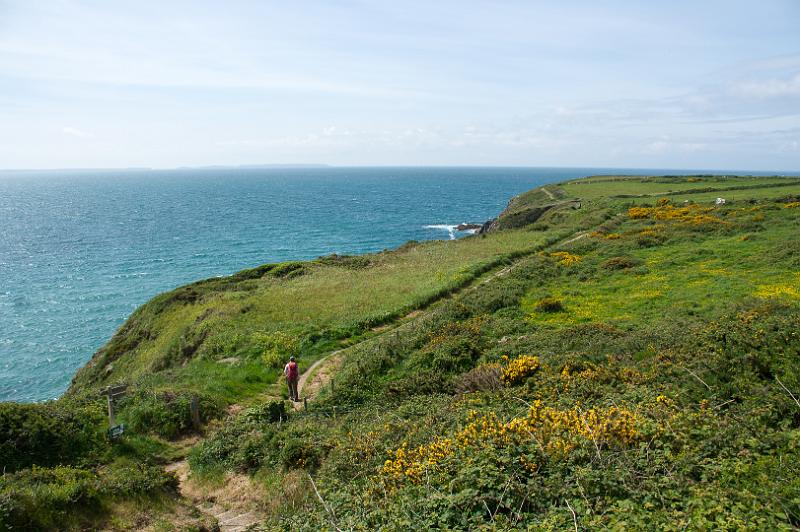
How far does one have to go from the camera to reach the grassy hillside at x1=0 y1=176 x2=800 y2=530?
805 cm

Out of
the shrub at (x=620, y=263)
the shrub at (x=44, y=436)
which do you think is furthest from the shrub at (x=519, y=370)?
the shrub at (x=620, y=263)

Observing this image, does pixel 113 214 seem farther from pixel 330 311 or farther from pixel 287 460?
pixel 287 460

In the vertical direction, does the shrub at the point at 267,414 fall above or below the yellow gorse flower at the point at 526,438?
below

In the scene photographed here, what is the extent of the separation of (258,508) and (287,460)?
1434 millimetres

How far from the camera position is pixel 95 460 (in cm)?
1279

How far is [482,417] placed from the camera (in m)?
11.3

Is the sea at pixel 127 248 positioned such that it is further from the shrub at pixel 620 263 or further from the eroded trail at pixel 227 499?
the shrub at pixel 620 263

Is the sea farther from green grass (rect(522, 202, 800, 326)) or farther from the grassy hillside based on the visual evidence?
green grass (rect(522, 202, 800, 326))

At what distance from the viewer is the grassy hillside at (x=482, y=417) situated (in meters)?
8.05

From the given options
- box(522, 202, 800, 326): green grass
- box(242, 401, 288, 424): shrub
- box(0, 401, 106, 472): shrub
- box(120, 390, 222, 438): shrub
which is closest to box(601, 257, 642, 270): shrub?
box(522, 202, 800, 326): green grass

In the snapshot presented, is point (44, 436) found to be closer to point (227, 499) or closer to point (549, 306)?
point (227, 499)

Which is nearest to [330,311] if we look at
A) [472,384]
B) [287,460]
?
[472,384]

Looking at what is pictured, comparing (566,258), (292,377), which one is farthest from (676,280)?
(292,377)

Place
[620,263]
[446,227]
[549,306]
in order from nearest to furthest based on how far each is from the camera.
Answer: [549,306] → [620,263] → [446,227]
